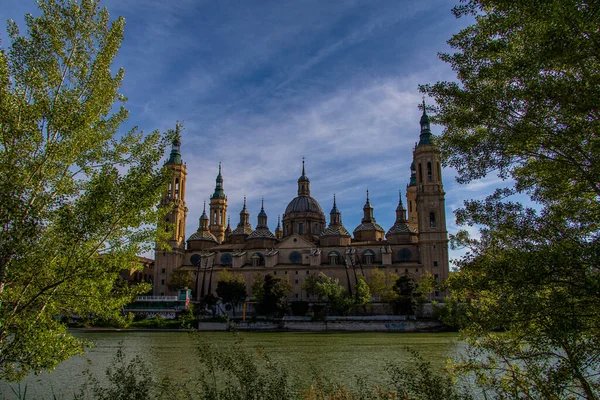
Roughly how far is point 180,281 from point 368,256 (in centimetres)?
3029

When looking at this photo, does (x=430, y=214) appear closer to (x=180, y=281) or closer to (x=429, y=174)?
(x=429, y=174)

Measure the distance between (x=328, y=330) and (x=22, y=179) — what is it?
2099 inches

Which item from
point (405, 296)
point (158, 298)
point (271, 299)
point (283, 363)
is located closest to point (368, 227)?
point (405, 296)

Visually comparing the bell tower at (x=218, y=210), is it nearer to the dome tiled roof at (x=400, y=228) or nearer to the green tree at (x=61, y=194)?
the dome tiled roof at (x=400, y=228)

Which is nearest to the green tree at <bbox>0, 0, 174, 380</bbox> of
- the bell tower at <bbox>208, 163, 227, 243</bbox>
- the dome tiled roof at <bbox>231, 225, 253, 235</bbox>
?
the dome tiled roof at <bbox>231, 225, 253, 235</bbox>

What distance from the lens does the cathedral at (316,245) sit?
247ft

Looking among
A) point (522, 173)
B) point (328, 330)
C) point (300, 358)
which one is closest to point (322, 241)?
point (328, 330)

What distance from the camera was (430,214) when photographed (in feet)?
249

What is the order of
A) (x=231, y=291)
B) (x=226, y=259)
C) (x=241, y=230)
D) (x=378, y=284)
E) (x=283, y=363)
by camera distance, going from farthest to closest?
(x=241, y=230)
(x=226, y=259)
(x=231, y=291)
(x=378, y=284)
(x=283, y=363)

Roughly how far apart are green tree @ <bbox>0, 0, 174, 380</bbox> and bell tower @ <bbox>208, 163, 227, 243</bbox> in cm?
9661

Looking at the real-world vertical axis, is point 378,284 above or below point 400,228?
below

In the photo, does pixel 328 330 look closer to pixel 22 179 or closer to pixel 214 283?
pixel 214 283

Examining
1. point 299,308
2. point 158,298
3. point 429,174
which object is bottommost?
point 299,308

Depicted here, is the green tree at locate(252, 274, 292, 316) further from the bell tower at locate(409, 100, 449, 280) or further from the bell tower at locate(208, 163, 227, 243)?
the bell tower at locate(208, 163, 227, 243)
